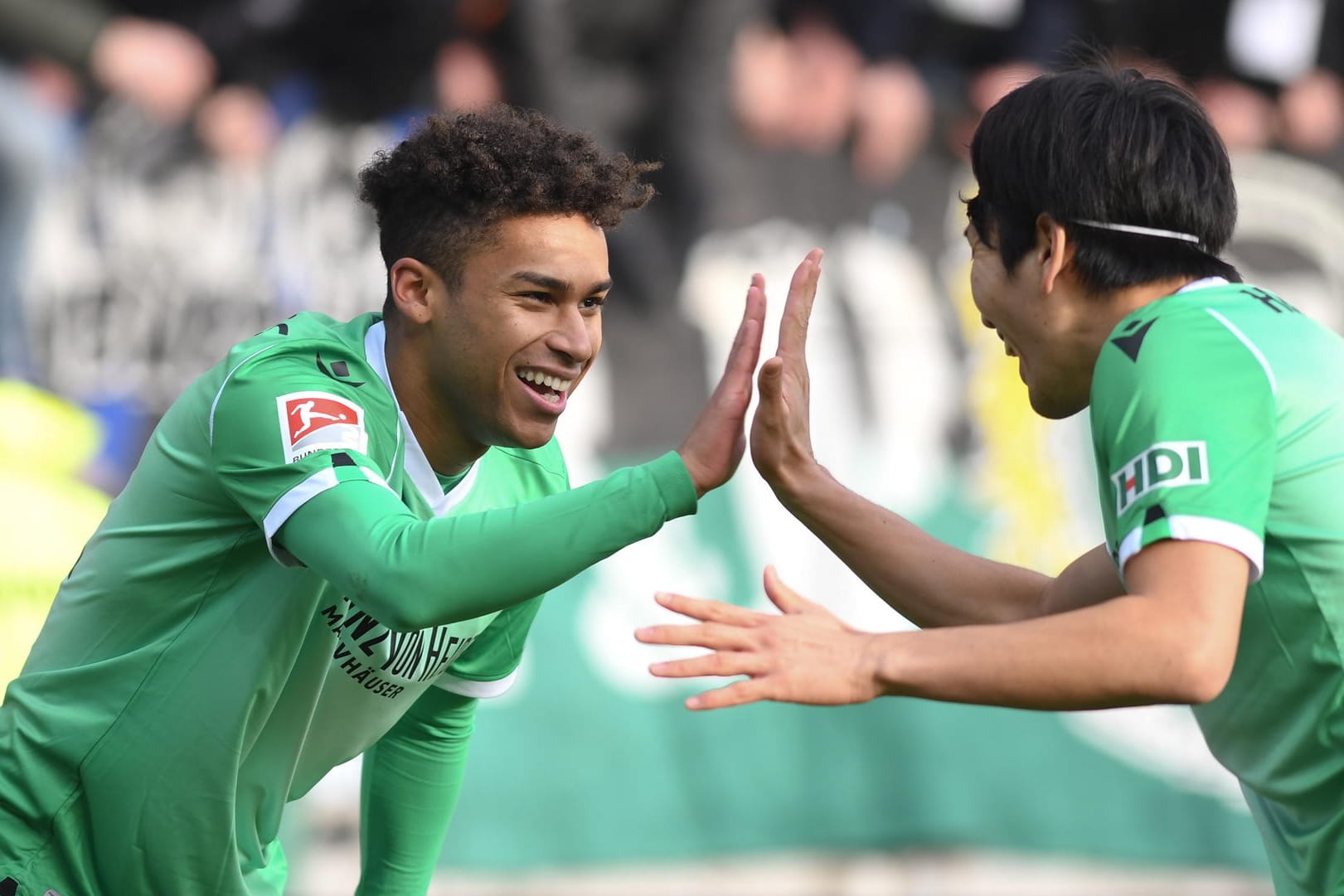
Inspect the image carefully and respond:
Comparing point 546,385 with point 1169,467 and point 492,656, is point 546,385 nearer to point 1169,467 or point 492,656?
point 492,656

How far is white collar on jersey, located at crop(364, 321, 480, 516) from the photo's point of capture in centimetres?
315

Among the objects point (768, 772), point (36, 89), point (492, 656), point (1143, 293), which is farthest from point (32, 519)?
point (768, 772)

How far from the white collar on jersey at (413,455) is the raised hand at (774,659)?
774 millimetres

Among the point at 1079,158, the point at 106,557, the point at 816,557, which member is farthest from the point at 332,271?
the point at 1079,158

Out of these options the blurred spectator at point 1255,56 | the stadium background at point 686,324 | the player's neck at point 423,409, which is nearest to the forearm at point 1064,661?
the player's neck at point 423,409

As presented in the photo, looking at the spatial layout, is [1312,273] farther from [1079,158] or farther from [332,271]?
[1079,158]

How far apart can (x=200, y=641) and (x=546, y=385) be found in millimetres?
830

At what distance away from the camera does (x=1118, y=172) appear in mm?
2746

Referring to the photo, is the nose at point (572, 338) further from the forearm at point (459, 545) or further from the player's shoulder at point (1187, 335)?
the player's shoulder at point (1187, 335)

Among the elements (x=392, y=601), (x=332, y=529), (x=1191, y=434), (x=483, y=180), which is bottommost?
(x=392, y=601)

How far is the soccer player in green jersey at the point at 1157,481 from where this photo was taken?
241 centimetres

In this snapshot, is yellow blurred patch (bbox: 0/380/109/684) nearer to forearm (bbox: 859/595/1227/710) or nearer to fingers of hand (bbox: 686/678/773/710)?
fingers of hand (bbox: 686/678/773/710)

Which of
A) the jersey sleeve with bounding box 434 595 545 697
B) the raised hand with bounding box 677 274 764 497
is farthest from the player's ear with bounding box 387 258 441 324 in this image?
the jersey sleeve with bounding box 434 595 545 697

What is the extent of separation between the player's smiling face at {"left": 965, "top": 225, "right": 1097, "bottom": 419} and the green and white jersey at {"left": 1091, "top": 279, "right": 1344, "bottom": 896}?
22cm
